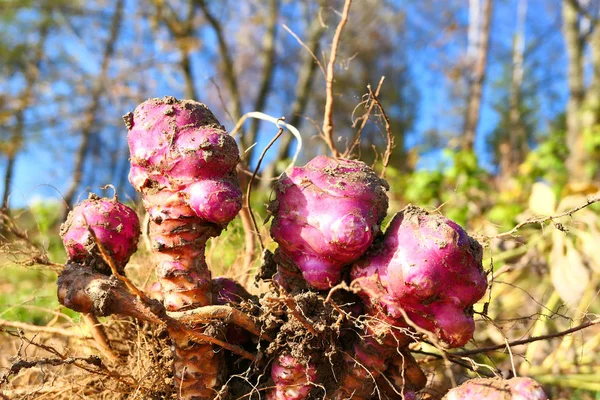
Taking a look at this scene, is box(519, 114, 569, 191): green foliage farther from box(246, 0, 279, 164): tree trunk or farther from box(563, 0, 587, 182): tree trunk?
box(246, 0, 279, 164): tree trunk

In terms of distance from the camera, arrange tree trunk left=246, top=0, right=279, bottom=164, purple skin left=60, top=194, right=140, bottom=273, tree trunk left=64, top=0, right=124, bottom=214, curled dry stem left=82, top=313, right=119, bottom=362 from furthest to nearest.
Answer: tree trunk left=246, top=0, right=279, bottom=164
tree trunk left=64, top=0, right=124, bottom=214
curled dry stem left=82, top=313, right=119, bottom=362
purple skin left=60, top=194, right=140, bottom=273

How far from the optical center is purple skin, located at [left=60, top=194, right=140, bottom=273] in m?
0.75

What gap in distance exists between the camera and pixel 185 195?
711mm

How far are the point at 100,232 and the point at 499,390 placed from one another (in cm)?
61

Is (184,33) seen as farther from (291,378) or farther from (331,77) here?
(291,378)

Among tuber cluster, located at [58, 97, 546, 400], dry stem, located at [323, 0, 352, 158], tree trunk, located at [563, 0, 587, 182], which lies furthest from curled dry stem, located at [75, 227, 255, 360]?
tree trunk, located at [563, 0, 587, 182]

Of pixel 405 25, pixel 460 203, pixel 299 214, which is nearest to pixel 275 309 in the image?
pixel 299 214

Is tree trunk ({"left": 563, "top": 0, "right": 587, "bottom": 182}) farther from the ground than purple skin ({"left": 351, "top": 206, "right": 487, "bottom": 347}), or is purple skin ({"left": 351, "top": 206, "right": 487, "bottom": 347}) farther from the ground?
purple skin ({"left": 351, "top": 206, "right": 487, "bottom": 347})

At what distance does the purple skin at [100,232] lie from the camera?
75 centimetres

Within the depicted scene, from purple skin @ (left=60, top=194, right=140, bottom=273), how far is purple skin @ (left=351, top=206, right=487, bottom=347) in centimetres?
36

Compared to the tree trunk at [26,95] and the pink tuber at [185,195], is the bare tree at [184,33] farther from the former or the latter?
the pink tuber at [185,195]

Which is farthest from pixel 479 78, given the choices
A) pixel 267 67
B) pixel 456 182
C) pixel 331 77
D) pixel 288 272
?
pixel 288 272

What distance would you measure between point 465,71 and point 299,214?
930 centimetres

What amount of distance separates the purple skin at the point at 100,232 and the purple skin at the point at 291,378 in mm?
285
